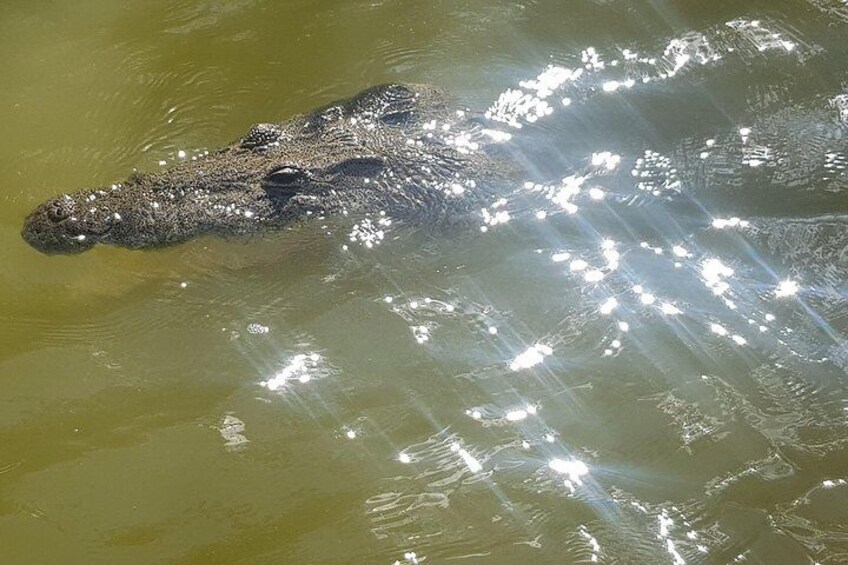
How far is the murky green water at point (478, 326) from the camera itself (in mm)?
4008

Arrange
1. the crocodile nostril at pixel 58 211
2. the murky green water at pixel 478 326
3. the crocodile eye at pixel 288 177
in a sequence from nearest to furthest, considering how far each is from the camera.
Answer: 1. the murky green water at pixel 478 326
2. the crocodile nostril at pixel 58 211
3. the crocodile eye at pixel 288 177

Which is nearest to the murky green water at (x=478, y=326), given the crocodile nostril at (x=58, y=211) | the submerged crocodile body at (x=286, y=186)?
the submerged crocodile body at (x=286, y=186)

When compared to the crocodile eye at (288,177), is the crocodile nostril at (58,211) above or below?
below

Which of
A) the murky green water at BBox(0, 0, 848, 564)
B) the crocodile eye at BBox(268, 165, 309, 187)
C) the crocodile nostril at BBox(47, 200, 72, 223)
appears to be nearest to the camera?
the murky green water at BBox(0, 0, 848, 564)

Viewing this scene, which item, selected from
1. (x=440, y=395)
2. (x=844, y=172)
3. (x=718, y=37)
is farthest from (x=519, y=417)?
(x=718, y=37)

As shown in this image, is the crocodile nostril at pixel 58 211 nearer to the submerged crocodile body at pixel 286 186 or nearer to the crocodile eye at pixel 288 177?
the submerged crocodile body at pixel 286 186

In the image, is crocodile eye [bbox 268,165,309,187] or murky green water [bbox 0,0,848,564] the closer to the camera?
murky green water [bbox 0,0,848,564]

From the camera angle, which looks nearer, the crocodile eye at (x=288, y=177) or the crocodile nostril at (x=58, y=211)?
the crocodile nostril at (x=58, y=211)

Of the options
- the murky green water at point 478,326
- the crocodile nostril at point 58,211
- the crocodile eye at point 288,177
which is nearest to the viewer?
the murky green water at point 478,326

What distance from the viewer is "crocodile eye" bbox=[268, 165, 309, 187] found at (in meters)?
5.34

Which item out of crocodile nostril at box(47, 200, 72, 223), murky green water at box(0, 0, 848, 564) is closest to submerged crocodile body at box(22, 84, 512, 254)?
crocodile nostril at box(47, 200, 72, 223)

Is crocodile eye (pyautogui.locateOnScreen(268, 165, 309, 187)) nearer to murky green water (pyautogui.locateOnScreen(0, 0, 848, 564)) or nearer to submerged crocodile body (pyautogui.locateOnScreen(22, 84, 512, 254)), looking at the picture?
submerged crocodile body (pyautogui.locateOnScreen(22, 84, 512, 254))

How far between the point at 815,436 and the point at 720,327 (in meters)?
0.85

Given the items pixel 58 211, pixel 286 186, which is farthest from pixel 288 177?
pixel 58 211
